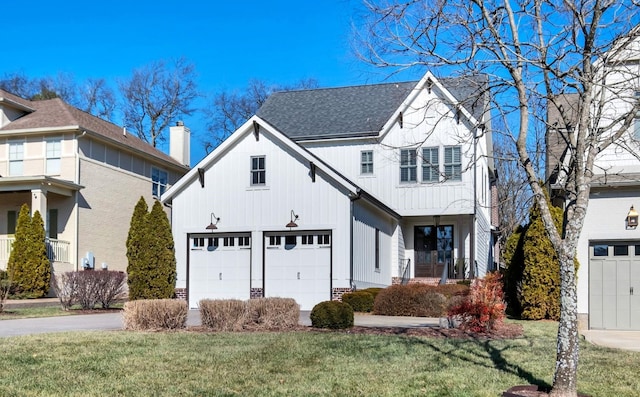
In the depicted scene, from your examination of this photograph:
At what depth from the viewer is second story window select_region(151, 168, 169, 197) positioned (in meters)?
36.6

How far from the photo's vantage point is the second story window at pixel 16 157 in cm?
3053

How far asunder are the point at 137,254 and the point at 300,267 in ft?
19.0

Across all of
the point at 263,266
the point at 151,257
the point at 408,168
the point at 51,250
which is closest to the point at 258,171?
the point at 263,266

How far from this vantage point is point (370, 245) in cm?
2467

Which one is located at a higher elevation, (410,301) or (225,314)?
(225,314)

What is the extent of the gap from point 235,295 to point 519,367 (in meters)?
14.9

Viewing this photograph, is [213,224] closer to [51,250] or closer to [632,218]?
[51,250]

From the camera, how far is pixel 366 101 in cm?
3095

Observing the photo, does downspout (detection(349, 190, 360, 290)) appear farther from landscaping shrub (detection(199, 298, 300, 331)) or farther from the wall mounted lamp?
landscaping shrub (detection(199, 298, 300, 331))

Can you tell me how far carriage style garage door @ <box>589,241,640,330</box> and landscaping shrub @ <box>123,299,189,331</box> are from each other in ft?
34.3

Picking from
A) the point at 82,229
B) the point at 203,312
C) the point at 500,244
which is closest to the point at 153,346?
the point at 203,312

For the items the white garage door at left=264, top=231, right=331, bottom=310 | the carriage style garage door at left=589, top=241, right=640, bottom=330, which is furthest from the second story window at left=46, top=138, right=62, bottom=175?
the carriage style garage door at left=589, top=241, right=640, bottom=330

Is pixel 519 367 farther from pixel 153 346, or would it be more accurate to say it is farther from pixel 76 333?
pixel 76 333

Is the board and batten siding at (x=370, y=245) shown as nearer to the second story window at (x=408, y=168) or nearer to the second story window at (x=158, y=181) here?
the second story window at (x=408, y=168)
